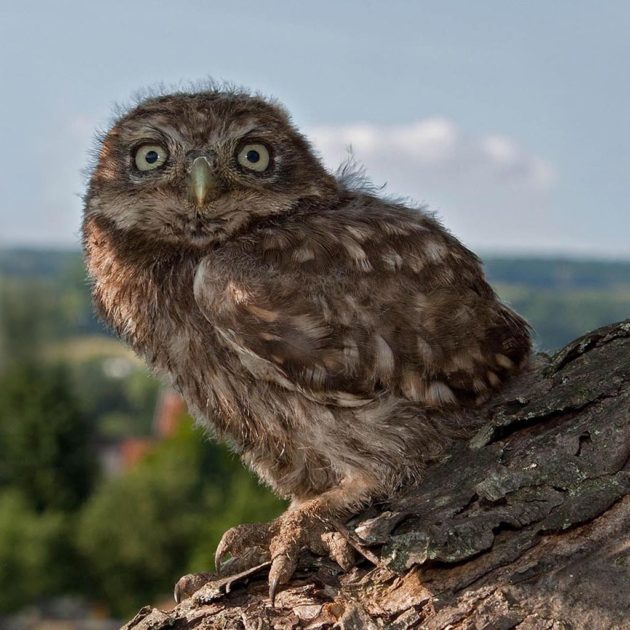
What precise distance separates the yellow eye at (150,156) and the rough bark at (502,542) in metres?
1.64

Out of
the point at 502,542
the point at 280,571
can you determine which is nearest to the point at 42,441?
the point at 280,571

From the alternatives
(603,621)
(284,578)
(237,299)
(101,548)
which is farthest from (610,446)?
(101,548)

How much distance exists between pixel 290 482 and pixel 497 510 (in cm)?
107

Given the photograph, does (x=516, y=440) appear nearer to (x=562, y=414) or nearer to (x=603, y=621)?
(x=562, y=414)

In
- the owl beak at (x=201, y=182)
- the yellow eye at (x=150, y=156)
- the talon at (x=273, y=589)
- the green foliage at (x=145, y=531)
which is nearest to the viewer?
the talon at (x=273, y=589)

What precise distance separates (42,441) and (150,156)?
120 ft

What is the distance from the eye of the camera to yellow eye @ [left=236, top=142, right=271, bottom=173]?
3.65 m

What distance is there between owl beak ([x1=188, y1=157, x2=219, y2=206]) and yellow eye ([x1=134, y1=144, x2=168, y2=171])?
0.67ft

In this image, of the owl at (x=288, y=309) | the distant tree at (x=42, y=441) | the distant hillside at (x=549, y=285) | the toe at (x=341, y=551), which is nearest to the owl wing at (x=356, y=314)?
the owl at (x=288, y=309)

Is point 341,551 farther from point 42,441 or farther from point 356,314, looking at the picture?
point 42,441

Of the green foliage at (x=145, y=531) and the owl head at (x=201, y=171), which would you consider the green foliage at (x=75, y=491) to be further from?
the owl head at (x=201, y=171)

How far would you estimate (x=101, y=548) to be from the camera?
1294 inches

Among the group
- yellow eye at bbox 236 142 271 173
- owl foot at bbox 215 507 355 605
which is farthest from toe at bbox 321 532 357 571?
yellow eye at bbox 236 142 271 173

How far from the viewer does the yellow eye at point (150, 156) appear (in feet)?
11.8
